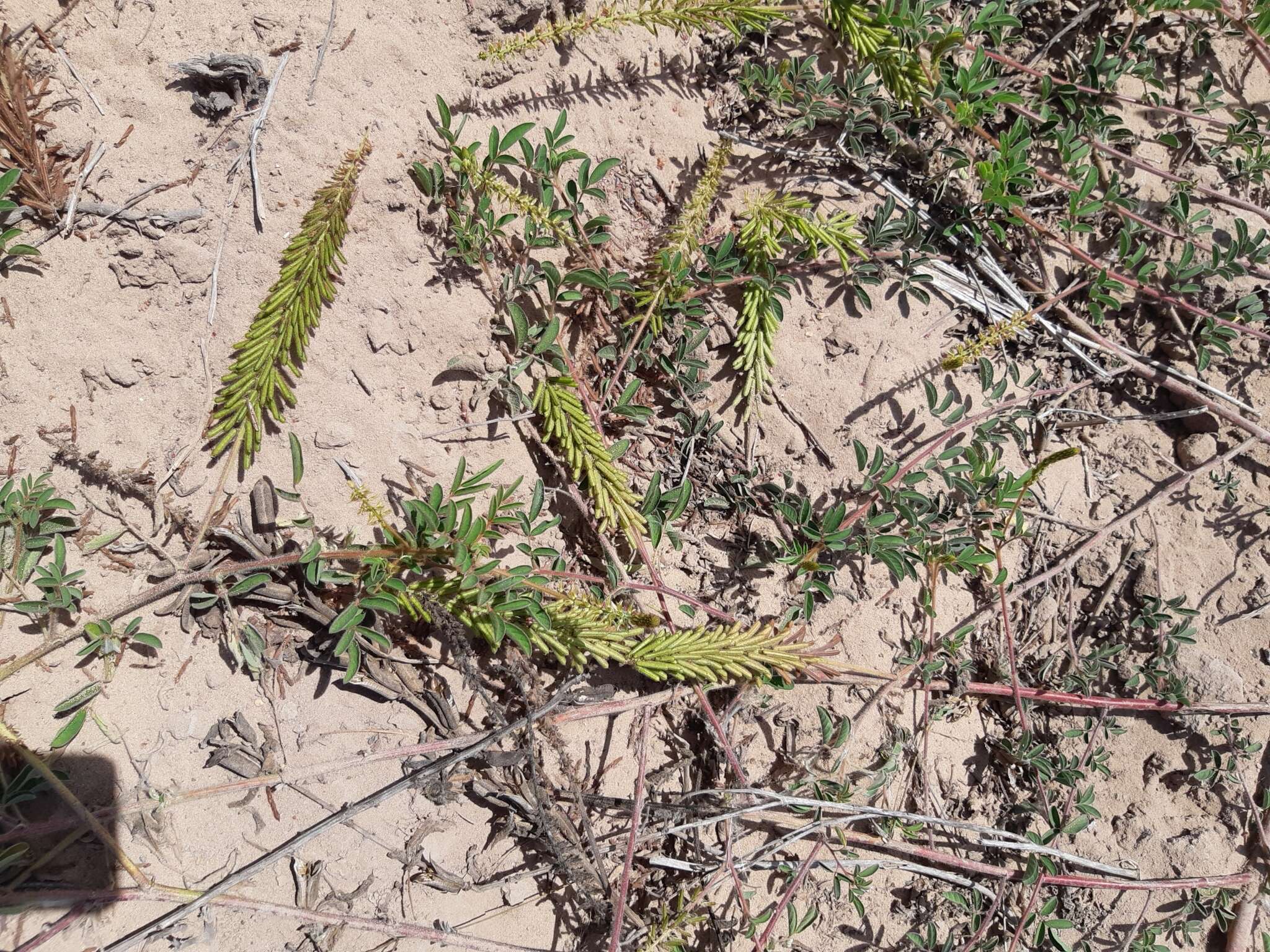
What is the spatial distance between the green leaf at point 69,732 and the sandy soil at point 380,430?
57mm

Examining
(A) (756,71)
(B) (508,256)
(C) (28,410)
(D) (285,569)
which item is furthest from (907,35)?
(C) (28,410)

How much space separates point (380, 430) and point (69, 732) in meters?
1.21

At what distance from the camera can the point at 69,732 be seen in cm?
235

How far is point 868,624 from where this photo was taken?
3.22 metres

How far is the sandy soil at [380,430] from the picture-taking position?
250 centimetres

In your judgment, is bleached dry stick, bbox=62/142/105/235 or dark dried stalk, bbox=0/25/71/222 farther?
bleached dry stick, bbox=62/142/105/235

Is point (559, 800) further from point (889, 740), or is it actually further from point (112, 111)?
point (112, 111)

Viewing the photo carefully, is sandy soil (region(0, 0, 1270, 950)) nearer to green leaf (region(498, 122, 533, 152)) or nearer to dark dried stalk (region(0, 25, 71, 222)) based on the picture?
dark dried stalk (region(0, 25, 71, 222))

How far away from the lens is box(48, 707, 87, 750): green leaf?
2344mm

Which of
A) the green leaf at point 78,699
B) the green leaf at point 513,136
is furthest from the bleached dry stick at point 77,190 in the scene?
the green leaf at point 78,699

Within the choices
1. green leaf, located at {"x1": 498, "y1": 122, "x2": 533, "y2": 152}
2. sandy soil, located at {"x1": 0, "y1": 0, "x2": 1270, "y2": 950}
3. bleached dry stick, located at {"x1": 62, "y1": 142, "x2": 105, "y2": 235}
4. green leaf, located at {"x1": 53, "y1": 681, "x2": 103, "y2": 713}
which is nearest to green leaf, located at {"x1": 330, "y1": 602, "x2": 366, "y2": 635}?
sandy soil, located at {"x1": 0, "y1": 0, "x2": 1270, "y2": 950}

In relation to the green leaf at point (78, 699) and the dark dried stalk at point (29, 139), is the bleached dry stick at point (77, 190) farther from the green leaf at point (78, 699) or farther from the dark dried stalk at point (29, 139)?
the green leaf at point (78, 699)

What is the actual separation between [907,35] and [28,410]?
3300 millimetres

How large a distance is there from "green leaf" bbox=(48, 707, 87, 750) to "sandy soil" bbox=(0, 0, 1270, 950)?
57 millimetres
